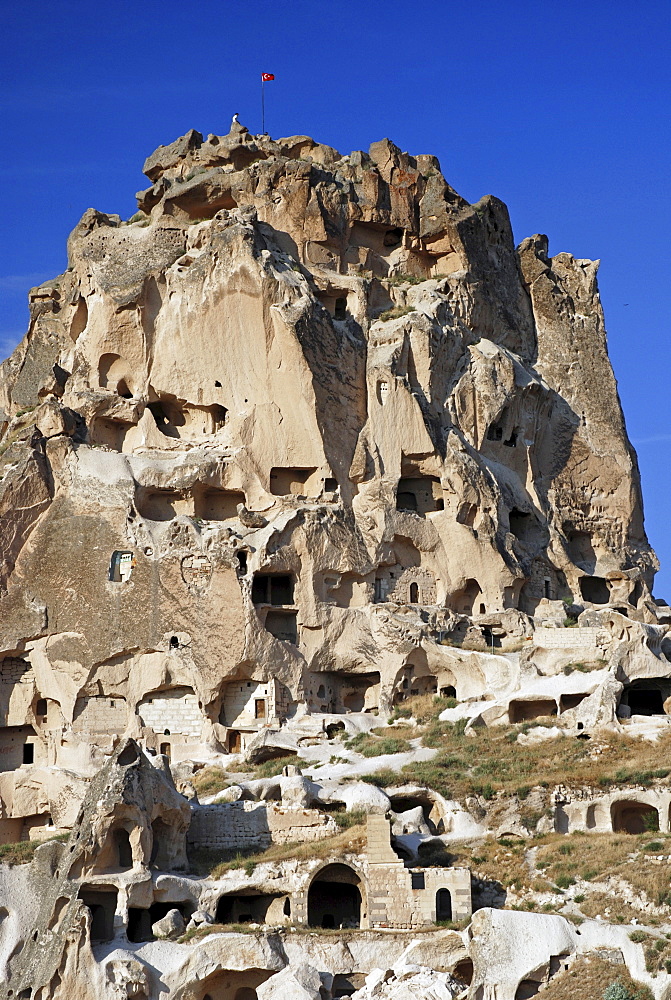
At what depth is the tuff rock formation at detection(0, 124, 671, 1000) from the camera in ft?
130

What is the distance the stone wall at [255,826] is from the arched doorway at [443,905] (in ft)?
13.1

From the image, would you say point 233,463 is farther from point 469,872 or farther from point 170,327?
point 469,872

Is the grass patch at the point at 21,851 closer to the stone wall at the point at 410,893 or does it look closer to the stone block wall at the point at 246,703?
the stone wall at the point at 410,893

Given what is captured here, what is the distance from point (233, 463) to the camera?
56.9 metres

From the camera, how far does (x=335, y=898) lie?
3941cm

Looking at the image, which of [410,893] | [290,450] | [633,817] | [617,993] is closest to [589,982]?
[617,993]

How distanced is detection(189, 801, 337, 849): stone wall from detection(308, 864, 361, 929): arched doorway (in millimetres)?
1465

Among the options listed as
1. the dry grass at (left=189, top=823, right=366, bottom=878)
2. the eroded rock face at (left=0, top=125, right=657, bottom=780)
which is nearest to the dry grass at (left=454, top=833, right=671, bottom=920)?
the dry grass at (left=189, top=823, right=366, bottom=878)

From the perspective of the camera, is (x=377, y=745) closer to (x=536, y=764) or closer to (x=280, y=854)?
(x=536, y=764)

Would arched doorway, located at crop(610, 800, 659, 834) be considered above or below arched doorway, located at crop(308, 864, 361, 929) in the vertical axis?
above

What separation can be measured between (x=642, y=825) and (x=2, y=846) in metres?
17.5

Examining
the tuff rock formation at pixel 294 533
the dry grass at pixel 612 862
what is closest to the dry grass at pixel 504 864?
the dry grass at pixel 612 862

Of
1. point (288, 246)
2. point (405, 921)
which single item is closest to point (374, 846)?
point (405, 921)

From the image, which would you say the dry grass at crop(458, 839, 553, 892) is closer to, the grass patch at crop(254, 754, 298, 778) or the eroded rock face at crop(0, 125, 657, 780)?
the grass patch at crop(254, 754, 298, 778)
